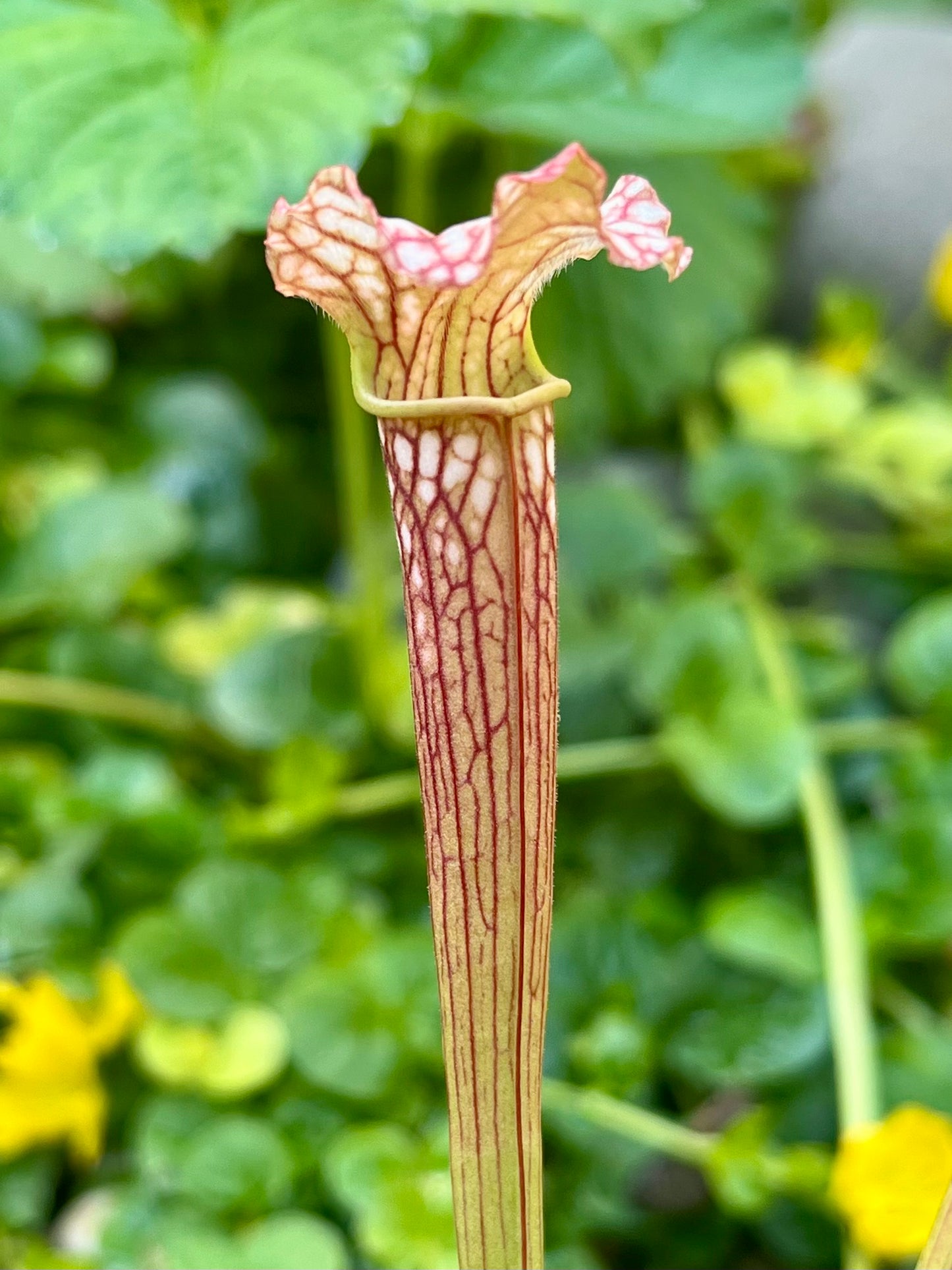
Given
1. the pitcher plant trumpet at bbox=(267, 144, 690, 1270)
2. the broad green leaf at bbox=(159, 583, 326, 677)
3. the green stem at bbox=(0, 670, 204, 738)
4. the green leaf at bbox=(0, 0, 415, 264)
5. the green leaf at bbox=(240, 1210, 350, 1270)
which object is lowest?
the green leaf at bbox=(240, 1210, 350, 1270)

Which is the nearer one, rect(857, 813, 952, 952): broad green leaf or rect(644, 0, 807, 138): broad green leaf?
→ rect(857, 813, 952, 952): broad green leaf

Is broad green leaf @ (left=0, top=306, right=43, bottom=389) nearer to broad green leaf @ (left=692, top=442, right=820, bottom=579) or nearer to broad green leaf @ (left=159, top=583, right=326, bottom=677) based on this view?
broad green leaf @ (left=159, top=583, right=326, bottom=677)

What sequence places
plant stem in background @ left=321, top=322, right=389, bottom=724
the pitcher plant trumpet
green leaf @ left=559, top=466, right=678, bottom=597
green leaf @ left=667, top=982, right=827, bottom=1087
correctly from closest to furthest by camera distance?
the pitcher plant trumpet
green leaf @ left=667, top=982, right=827, bottom=1087
plant stem in background @ left=321, top=322, right=389, bottom=724
green leaf @ left=559, top=466, right=678, bottom=597

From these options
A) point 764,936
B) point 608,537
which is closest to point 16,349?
point 608,537

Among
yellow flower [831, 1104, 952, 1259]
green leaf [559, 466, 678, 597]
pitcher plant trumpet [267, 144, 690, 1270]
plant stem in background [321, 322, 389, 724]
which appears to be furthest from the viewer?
green leaf [559, 466, 678, 597]

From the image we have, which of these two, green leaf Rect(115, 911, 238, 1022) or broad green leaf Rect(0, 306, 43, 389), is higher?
broad green leaf Rect(0, 306, 43, 389)

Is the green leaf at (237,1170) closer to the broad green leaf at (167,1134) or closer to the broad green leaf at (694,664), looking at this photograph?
the broad green leaf at (167,1134)

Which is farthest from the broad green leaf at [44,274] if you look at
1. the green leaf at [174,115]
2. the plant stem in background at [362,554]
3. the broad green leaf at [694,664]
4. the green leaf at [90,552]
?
the broad green leaf at [694,664]

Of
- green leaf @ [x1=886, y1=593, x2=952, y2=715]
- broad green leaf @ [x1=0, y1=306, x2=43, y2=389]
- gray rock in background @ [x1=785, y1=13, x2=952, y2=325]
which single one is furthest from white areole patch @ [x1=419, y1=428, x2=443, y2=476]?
gray rock in background @ [x1=785, y1=13, x2=952, y2=325]

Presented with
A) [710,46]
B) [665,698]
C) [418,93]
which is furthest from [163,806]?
[710,46]
